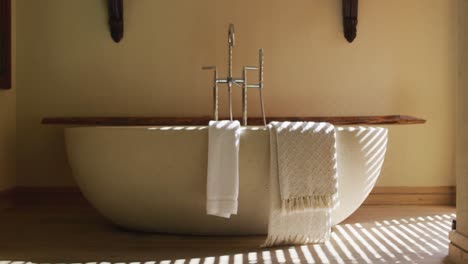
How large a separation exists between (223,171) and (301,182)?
1.07 ft

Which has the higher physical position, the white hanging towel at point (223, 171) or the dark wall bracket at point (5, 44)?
the dark wall bracket at point (5, 44)

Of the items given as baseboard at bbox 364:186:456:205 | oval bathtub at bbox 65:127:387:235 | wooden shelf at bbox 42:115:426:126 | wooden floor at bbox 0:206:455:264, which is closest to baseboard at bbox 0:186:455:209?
baseboard at bbox 364:186:456:205

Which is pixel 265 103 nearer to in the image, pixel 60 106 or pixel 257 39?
pixel 257 39

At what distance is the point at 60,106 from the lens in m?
3.26

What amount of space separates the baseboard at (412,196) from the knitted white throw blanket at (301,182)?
112 centimetres

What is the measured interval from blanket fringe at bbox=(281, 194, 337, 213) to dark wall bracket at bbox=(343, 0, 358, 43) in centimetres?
137

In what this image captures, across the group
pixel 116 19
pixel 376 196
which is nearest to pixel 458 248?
pixel 376 196

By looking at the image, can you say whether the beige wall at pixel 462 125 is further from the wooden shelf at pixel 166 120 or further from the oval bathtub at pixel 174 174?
the wooden shelf at pixel 166 120

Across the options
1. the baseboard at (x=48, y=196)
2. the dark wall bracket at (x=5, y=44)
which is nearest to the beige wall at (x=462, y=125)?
the baseboard at (x=48, y=196)

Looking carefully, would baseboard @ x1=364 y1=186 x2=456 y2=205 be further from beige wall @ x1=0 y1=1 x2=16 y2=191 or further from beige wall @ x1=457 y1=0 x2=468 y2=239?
beige wall @ x1=0 y1=1 x2=16 y2=191

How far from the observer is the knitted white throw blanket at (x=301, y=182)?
2170 mm

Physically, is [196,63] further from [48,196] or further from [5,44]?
[48,196]

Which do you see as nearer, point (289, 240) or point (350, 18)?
point (289, 240)

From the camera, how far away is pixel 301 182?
86.0 inches
